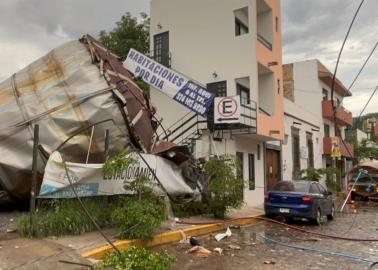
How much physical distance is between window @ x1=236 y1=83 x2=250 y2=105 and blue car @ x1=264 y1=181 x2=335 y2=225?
20.7 feet

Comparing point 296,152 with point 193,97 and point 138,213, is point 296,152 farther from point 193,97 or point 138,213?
point 138,213

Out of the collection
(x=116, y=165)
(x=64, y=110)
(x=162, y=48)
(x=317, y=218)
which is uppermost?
(x=162, y=48)

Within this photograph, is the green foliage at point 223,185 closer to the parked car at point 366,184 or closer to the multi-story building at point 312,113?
the multi-story building at point 312,113

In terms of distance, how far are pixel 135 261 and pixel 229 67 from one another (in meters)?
16.3

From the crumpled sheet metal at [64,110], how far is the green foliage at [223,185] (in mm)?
2829

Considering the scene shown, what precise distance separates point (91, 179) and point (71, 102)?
8.72 ft

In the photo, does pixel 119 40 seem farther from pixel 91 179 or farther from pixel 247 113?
pixel 91 179

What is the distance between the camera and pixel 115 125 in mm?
12336

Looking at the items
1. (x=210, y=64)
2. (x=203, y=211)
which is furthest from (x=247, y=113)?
(x=203, y=211)

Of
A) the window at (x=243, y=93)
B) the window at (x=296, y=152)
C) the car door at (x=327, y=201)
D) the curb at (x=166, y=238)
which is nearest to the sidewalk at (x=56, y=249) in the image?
the curb at (x=166, y=238)

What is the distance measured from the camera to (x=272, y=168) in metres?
27.4

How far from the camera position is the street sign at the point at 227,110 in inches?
772

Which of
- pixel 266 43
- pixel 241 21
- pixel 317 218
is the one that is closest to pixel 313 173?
pixel 266 43

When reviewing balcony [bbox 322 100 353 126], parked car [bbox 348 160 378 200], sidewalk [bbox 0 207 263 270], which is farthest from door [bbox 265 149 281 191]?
sidewalk [bbox 0 207 263 270]
